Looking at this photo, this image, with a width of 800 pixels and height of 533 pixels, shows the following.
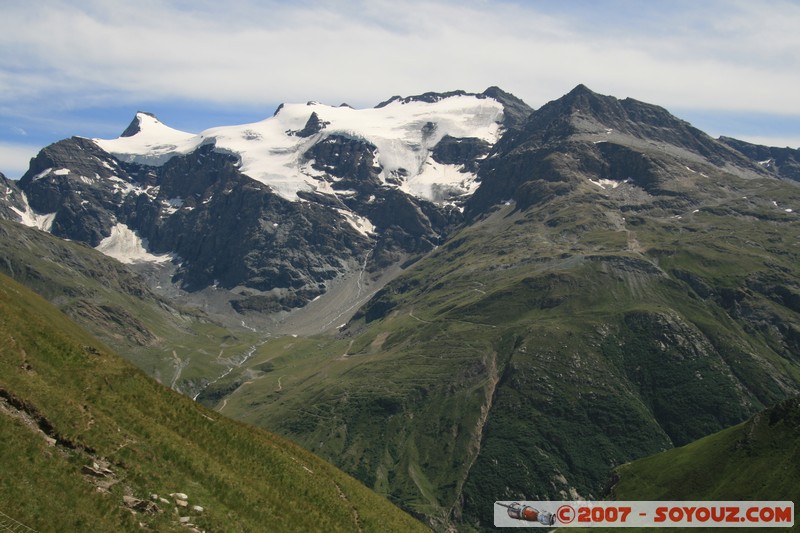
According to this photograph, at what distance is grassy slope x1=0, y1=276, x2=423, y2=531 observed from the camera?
35438 millimetres

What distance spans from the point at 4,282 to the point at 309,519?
2683 inches

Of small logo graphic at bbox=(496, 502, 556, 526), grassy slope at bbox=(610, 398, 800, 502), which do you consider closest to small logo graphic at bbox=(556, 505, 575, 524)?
small logo graphic at bbox=(496, 502, 556, 526)

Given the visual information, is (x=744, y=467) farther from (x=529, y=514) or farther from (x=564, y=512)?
(x=529, y=514)

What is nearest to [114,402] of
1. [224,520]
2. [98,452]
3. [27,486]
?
[98,452]

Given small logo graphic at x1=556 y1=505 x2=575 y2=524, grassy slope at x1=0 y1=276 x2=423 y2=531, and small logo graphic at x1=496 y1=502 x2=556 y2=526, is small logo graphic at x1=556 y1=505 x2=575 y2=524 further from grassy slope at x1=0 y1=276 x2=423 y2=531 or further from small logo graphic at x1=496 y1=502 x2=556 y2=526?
grassy slope at x1=0 y1=276 x2=423 y2=531

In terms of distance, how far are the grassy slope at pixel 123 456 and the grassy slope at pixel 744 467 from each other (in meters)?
117

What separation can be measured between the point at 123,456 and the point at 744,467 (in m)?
163

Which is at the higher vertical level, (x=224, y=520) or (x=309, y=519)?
(x=224, y=520)

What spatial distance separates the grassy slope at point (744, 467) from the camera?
15162 cm

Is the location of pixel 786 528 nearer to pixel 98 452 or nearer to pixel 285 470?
pixel 285 470

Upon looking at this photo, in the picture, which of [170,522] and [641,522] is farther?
[641,522]

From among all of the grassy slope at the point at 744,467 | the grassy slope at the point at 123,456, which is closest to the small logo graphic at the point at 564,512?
the grassy slope at the point at 744,467

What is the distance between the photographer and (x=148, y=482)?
137 ft

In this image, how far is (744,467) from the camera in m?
167
